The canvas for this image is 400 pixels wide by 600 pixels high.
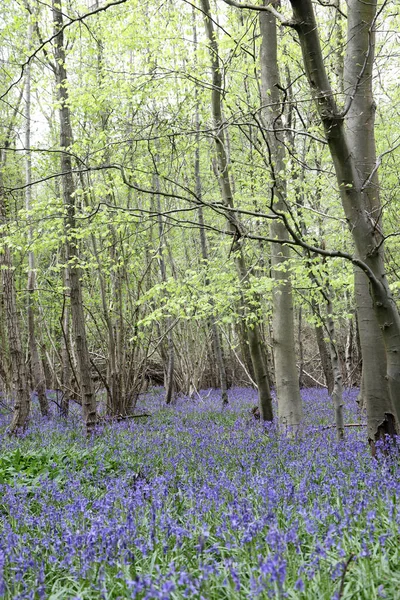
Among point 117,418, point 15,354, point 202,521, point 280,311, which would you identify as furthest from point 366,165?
point 117,418

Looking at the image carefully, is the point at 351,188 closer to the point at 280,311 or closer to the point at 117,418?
the point at 280,311

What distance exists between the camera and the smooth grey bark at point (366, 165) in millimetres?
4793

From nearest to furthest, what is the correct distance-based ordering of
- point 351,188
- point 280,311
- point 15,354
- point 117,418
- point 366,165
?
point 351,188
point 366,165
point 280,311
point 15,354
point 117,418

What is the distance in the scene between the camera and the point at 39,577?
2.50 m

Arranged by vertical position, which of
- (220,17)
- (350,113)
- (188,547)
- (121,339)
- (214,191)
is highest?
(220,17)

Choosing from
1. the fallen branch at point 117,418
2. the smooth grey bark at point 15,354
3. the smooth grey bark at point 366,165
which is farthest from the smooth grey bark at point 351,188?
the fallen branch at point 117,418

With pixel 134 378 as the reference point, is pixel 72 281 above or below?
above

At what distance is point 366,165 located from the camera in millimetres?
5008

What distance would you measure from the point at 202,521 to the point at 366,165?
3.71 meters

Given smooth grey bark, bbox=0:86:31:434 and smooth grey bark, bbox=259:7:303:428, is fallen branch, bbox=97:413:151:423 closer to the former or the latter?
smooth grey bark, bbox=0:86:31:434

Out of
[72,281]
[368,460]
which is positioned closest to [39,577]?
[368,460]

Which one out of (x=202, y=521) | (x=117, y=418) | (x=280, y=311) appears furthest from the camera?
(x=117, y=418)

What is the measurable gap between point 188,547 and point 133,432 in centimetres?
509

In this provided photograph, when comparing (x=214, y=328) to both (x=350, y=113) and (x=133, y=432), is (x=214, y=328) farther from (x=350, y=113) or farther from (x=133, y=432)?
(x=350, y=113)
